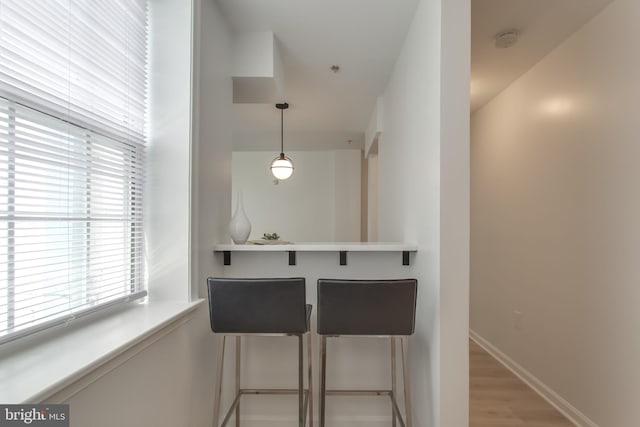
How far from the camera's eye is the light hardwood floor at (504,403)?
2.24m

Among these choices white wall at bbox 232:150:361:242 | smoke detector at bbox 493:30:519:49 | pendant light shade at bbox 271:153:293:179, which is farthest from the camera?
white wall at bbox 232:150:361:242

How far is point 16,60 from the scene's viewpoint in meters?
0.92

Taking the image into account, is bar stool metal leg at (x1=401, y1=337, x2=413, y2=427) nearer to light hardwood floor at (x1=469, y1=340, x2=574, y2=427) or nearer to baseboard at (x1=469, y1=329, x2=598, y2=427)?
light hardwood floor at (x1=469, y1=340, x2=574, y2=427)

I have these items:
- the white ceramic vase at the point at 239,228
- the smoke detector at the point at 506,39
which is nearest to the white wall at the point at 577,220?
the smoke detector at the point at 506,39

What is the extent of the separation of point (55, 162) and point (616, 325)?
112 inches

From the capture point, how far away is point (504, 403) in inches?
97.6

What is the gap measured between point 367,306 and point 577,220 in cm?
175

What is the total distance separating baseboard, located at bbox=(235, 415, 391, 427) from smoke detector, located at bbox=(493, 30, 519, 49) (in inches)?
106

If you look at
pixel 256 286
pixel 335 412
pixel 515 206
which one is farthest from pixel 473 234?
pixel 256 286

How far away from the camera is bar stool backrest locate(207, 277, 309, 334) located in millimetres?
1521

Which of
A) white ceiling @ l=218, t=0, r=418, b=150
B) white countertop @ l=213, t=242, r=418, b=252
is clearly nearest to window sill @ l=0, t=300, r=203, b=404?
white countertop @ l=213, t=242, r=418, b=252

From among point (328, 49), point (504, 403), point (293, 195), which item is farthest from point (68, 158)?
point (293, 195)

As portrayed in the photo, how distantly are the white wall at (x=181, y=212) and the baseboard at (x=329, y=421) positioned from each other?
1.35 feet

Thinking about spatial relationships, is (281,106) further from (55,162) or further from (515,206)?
(55,162)
